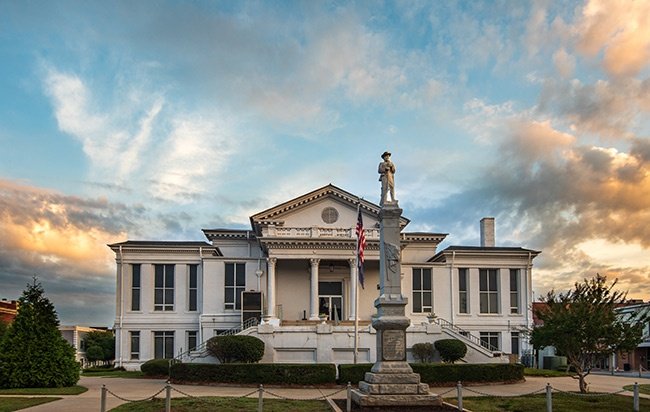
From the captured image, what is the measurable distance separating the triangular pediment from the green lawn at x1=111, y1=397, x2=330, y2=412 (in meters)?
24.3

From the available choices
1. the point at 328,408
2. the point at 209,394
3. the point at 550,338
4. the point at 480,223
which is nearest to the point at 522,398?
the point at 550,338

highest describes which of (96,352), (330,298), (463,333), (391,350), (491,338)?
(330,298)

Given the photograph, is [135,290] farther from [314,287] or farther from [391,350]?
[391,350]

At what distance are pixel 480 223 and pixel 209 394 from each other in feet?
117

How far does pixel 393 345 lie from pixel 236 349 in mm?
18393

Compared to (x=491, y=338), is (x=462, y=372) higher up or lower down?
lower down

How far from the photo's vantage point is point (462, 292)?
50.6 meters

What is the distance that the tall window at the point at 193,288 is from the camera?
4962 cm

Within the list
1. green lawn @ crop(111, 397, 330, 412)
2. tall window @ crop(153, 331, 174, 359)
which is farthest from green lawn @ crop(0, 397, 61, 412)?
tall window @ crop(153, 331, 174, 359)

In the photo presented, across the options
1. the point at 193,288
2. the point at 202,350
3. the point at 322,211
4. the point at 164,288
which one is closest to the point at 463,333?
the point at 322,211

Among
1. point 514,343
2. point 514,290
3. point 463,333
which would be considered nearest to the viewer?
point 463,333

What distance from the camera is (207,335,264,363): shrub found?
120ft

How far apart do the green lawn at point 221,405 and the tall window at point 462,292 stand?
95.1 feet

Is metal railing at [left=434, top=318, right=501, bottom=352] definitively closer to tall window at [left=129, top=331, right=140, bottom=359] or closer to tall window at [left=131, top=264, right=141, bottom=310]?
tall window at [left=129, top=331, right=140, bottom=359]
